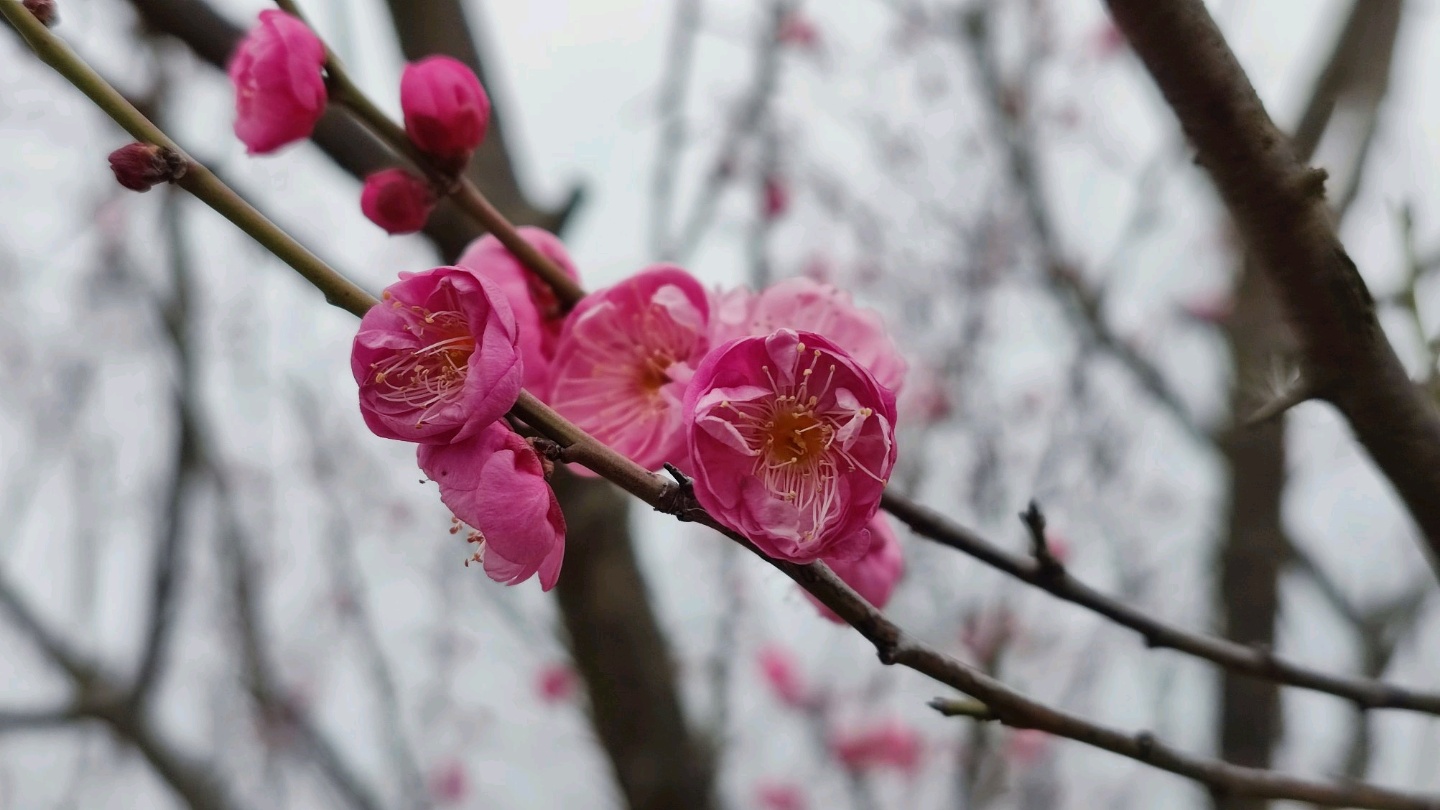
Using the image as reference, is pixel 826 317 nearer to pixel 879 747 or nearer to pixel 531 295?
pixel 531 295

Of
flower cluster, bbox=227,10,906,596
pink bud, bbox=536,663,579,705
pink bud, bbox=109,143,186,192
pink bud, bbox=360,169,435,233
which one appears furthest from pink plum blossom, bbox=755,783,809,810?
pink bud, bbox=109,143,186,192

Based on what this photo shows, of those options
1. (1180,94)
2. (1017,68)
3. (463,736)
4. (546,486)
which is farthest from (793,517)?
(463,736)

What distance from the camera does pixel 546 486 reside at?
38cm

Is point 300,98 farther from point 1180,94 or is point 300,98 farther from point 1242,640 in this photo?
point 1242,640

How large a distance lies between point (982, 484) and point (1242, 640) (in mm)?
549

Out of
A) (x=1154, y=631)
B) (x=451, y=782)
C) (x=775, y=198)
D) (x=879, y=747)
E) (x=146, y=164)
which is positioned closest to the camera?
(x=146, y=164)

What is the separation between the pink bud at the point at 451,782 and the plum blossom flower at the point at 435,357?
297 centimetres

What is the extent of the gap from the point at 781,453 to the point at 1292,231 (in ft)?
0.89

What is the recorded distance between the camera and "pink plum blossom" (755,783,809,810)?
2.95 metres

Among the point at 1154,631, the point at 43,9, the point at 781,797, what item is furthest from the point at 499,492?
the point at 781,797

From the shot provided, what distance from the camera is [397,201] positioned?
550 millimetres

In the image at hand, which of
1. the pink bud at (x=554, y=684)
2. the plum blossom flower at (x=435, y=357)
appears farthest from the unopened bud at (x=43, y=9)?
the pink bud at (x=554, y=684)

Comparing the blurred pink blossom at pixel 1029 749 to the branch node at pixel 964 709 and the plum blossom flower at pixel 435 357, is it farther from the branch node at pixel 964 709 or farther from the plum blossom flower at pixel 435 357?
the plum blossom flower at pixel 435 357

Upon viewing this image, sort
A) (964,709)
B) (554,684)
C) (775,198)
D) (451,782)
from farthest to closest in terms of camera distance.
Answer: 1. (451,782)
2. (554,684)
3. (775,198)
4. (964,709)
